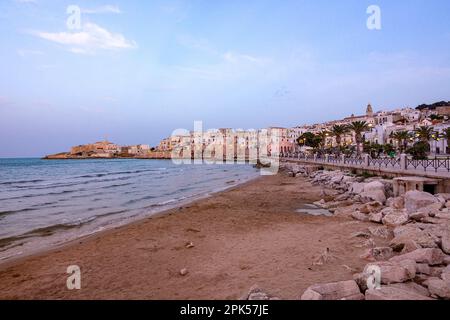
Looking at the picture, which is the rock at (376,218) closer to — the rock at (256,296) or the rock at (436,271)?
the rock at (436,271)

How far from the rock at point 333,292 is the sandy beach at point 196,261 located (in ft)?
2.04

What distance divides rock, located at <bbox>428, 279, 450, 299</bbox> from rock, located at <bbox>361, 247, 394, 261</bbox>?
6.37 feet

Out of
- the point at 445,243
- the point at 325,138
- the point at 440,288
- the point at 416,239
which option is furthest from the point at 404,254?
the point at 325,138

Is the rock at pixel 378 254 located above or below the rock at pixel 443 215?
below

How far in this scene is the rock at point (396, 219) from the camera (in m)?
9.31

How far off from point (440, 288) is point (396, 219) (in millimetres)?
5427

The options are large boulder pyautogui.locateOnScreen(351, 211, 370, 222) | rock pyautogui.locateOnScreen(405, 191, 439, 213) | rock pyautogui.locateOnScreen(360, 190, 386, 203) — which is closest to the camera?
rock pyautogui.locateOnScreen(405, 191, 439, 213)

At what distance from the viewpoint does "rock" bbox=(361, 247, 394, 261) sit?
6.61 m

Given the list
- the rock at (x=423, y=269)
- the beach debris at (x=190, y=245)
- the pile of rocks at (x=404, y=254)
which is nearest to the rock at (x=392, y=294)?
the pile of rocks at (x=404, y=254)

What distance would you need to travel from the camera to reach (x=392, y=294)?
13.7 feet

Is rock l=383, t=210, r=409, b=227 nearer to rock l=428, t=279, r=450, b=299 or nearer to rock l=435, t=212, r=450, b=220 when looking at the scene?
rock l=435, t=212, r=450, b=220

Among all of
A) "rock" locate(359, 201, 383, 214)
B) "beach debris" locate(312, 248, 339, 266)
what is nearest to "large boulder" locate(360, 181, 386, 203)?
"rock" locate(359, 201, 383, 214)
